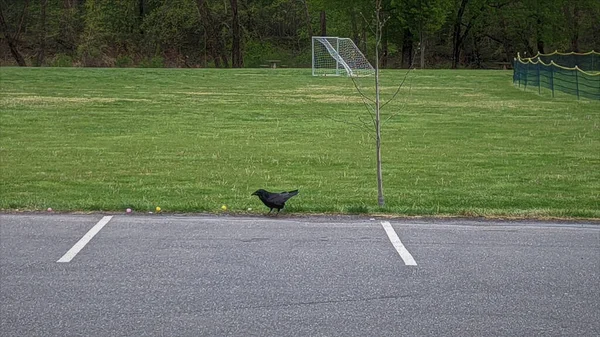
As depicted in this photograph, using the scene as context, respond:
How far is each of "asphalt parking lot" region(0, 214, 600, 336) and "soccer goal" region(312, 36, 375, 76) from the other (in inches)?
1137

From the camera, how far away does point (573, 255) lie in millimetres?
7195

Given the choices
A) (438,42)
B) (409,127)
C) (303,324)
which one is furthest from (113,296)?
(438,42)

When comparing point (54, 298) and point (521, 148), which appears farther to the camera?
point (521, 148)

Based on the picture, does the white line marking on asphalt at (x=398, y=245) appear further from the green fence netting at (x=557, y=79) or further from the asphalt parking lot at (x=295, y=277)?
the green fence netting at (x=557, y=79)

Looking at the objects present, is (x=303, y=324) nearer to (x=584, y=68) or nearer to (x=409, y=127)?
(x=409, y=127)

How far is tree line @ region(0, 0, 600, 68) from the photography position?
58812 mm

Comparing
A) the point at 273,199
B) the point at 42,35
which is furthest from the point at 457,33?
the point at 273,199

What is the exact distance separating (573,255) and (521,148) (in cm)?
933

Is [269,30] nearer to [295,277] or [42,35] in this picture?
[42,35]

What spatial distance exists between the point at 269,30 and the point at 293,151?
56.6 metres

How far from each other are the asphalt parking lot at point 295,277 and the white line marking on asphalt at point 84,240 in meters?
0.02

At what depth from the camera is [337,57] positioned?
3728 cm

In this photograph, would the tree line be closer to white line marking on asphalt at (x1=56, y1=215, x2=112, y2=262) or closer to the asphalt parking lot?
white line marking on asphalt at (x1=56, y1=215, x2=112, y2=262)

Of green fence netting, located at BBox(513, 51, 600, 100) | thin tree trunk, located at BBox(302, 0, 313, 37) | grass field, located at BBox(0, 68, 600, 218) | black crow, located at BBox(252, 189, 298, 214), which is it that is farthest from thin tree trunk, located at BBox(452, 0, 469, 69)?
black crow, located at BBox(252, 189, 298, 214)
